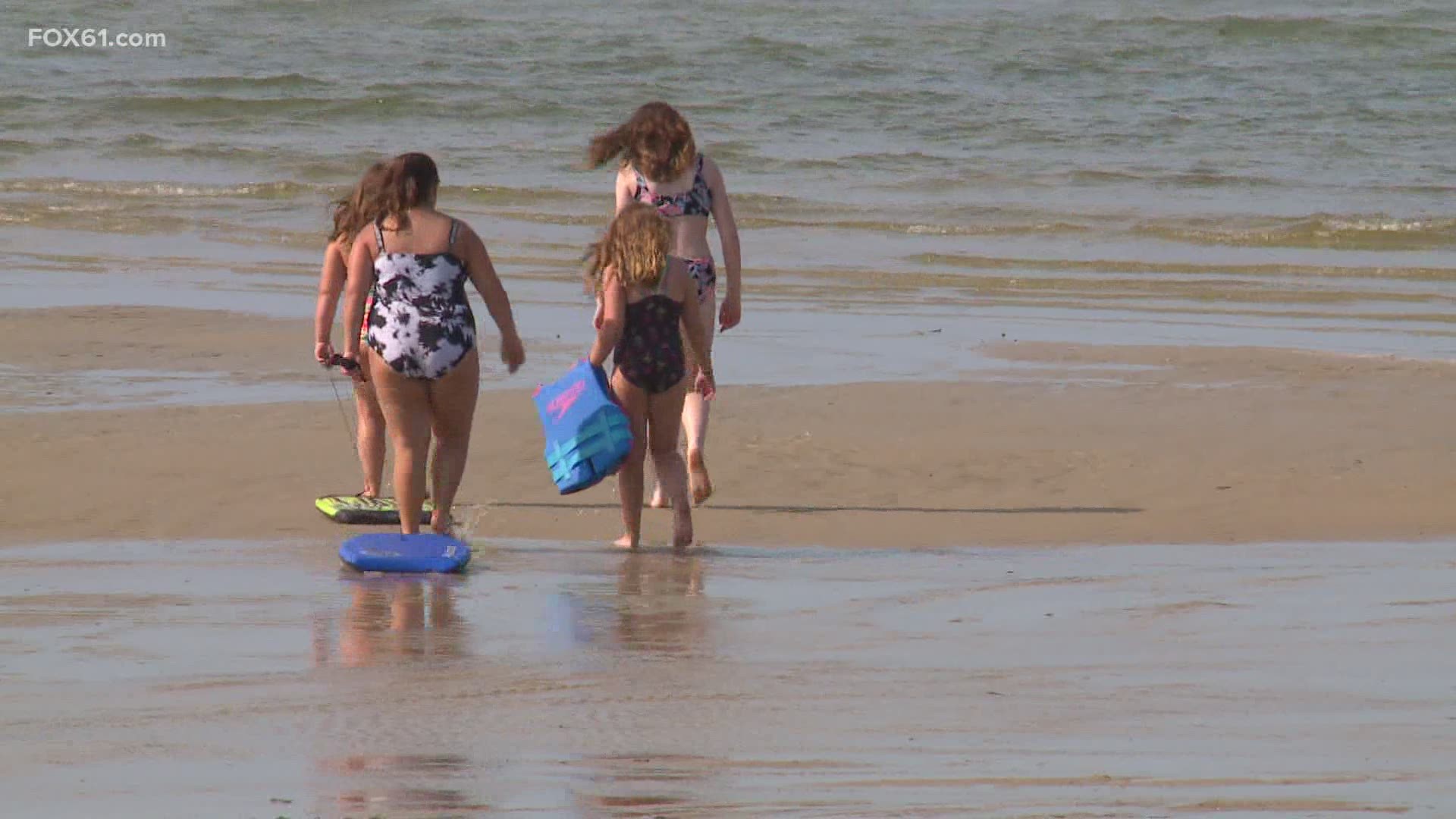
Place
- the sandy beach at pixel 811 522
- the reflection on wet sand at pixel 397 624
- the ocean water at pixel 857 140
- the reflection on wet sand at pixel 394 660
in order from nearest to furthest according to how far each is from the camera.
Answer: the reflection on wet sand at pixel 394 660 → the sandy beach at pixel 811 522 → the reflection on wet sand at pixel 397 624 → the ocean water at pixel 857 140

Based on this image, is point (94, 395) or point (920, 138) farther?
point (920, 138)

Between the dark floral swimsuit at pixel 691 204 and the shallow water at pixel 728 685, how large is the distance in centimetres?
112

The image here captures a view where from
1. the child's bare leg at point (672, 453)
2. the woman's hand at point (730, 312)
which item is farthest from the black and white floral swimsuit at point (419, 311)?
the woman's hand at point (730, 312)

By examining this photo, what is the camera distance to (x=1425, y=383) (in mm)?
9711

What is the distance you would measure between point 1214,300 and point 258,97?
15544 mm

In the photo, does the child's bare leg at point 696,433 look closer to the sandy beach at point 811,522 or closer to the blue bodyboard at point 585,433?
the sandy beach at point 811,522

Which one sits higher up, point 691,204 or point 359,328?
point 691,204

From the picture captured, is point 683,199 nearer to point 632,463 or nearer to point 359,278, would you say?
point 632,463

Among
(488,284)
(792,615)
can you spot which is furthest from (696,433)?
(792,615)

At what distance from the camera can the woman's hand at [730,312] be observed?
7473 mm

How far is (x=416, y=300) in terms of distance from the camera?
249 inches

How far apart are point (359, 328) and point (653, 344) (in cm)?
94

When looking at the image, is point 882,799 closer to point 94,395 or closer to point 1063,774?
point 1063,774

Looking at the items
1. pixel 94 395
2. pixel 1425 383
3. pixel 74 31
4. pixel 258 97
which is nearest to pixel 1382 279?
pixel 1425 383
